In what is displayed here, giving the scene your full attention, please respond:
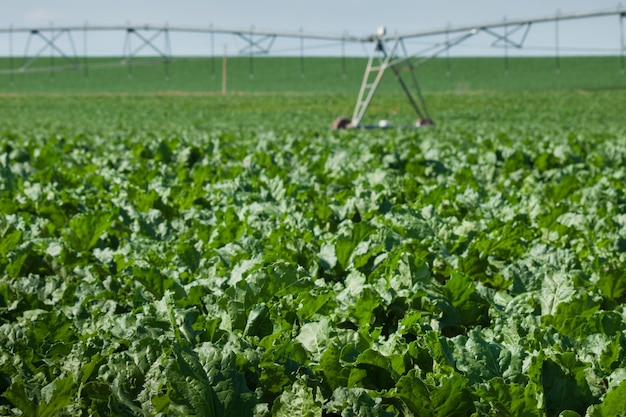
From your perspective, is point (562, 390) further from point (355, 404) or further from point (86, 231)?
point (86, 231)

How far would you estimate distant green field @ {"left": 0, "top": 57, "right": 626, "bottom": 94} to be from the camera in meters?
77.1

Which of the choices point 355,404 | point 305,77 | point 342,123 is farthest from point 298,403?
point 305,77

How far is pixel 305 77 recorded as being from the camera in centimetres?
8669

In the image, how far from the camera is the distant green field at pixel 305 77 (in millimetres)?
77062

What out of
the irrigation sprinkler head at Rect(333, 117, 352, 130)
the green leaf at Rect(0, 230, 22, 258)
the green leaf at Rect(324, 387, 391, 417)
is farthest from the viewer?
the irrigation sprinkler head at Rect(333, 117, 352, 130)

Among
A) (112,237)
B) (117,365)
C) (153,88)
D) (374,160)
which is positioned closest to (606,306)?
(117,365)

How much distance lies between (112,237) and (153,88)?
256ft

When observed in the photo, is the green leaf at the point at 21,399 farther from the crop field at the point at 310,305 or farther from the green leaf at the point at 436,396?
the green leaf at the point at 436,396

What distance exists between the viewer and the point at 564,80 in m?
80.9

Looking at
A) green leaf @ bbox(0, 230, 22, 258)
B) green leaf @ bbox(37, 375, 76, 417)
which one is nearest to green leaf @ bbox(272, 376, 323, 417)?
green leaf @ bbox(37, 375, 76, 417)

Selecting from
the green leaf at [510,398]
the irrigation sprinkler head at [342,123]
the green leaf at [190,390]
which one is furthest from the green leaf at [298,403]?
the irrigation sprinkler head at [342,123]

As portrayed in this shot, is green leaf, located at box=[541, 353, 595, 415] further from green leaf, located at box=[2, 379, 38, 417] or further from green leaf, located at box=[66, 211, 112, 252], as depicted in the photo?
green leaf, located at box=[66, 211, 112, 252]

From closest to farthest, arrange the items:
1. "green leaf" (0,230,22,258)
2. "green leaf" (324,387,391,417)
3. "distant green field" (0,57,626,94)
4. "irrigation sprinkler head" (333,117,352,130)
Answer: "green leaf" (324,387,391,417)
"green leaf" (0,230,22,258)
"irrigation sprinkler head" (333,117,352,130)
"distant green field" (0,57,626,94)

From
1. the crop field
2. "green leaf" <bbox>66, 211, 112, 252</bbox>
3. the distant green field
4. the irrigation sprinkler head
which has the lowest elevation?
the crop field
